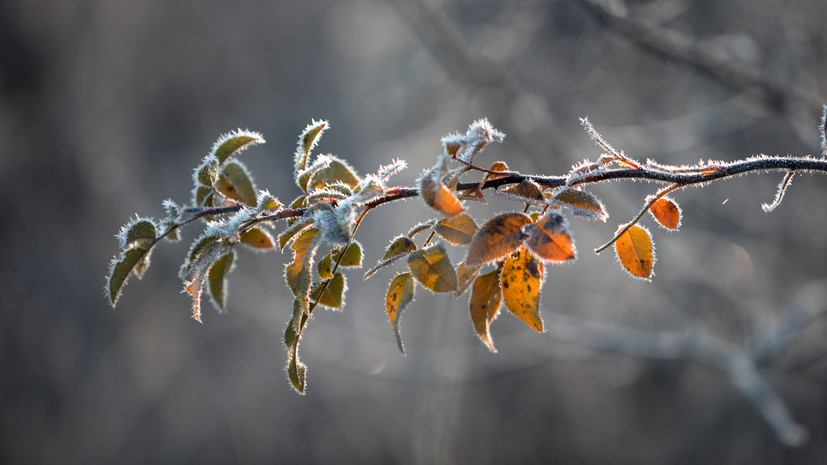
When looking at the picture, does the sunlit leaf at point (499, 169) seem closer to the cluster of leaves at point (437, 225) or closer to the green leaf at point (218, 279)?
the cluster of leaves at point (437, 225)

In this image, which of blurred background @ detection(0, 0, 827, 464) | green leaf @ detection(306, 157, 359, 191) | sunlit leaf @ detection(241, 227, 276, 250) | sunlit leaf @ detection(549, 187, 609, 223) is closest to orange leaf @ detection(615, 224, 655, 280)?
sunlit leaf @ detection(549, 187, 609, 223)

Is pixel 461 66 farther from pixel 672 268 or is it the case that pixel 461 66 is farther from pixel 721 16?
pixel 672 268

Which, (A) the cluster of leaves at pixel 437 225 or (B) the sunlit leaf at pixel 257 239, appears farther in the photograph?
(B) the sunlit leaf at pixel 257 239

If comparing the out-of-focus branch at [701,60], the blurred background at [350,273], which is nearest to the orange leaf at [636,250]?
the out-of-focus branch at [701,60]

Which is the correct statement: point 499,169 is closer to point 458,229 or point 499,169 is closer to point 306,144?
point 458,229

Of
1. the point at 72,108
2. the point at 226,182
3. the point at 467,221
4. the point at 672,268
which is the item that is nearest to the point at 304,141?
the point at 226,182
